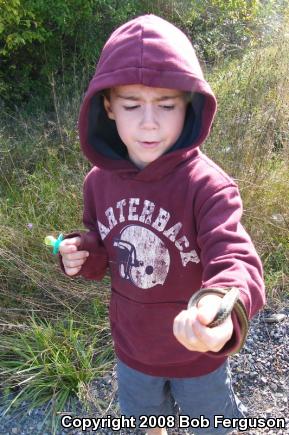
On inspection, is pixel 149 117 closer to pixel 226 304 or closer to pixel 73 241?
pixel 73 241

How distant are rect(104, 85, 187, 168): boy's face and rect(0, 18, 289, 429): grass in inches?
50.7

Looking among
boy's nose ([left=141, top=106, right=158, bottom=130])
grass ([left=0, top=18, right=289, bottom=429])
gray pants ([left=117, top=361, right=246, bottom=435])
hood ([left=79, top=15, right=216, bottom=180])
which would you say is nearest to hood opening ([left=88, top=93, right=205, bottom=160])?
hood ([left=79, top=15, right=216, bottom=180])

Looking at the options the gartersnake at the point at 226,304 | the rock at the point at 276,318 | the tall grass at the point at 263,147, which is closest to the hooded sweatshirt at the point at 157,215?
the gartersnake at the point at 226,304

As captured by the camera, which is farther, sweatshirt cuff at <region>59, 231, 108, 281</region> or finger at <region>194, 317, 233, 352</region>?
sweatshirt cuff at <region>59, 231, 108, 281</region>

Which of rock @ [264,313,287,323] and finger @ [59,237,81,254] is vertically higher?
finger @ [59,237,81,254]

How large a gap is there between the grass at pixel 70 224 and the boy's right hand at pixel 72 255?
35.6 inches

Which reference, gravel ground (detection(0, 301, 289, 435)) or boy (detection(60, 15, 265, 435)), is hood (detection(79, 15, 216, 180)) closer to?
boy (detection(60, 15, 265, 435))

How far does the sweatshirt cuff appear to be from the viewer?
170 cm

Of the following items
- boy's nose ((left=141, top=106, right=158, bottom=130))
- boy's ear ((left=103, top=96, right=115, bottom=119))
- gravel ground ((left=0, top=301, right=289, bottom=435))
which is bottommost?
gravel ground ((left=0, top=301, right=289, bottom=435))

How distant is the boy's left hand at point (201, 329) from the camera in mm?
958

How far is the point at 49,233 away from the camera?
Result: 2990 millimetres

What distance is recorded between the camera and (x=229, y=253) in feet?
4.12

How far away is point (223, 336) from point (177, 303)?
0.61 m

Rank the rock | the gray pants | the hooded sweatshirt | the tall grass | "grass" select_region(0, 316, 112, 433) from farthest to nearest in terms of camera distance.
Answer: the tall grass
the rock
"grass" select_region(0, 316, 112, 433)
the gray pants
the hooded sweatshirt
